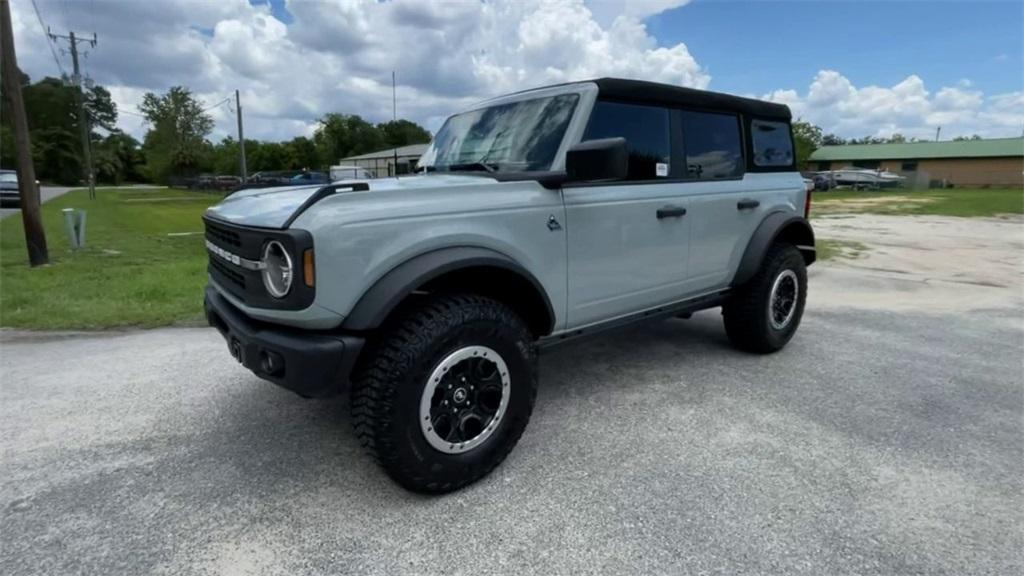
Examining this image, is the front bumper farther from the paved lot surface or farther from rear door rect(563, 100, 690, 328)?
rear door rect(563, 100, 690, 328)

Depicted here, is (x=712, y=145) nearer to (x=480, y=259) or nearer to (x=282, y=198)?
(x=480, y=259)

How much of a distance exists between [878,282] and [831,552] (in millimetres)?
6543

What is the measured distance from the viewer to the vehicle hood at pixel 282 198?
2293 mm

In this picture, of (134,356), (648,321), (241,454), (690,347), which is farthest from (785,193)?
(134,356)

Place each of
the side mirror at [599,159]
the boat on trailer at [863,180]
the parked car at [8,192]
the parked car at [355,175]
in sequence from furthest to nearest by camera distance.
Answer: the boat on trailer at [863,180]
the parked car at [8,192]
the parked car at [355,175]
the side mirror at [599,159]

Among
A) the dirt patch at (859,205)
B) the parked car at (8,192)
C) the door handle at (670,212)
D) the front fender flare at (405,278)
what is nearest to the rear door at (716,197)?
the door handle at (670,212)

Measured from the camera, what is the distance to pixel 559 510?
239 cm

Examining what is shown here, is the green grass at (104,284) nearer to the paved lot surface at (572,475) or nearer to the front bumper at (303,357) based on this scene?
the paved lot surface at (572,475)

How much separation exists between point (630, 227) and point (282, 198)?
1.83 m

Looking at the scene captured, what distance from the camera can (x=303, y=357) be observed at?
7.04ft

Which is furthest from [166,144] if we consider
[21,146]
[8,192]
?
[21,146]

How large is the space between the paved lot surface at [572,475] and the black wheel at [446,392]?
0.18 metres

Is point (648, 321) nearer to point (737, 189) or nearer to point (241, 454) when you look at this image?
point (737, 189)

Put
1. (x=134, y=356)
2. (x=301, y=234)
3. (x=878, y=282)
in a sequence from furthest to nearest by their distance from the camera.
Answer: (x=878, y=282) < (x=134, y=356) < (x=301, y=234)
